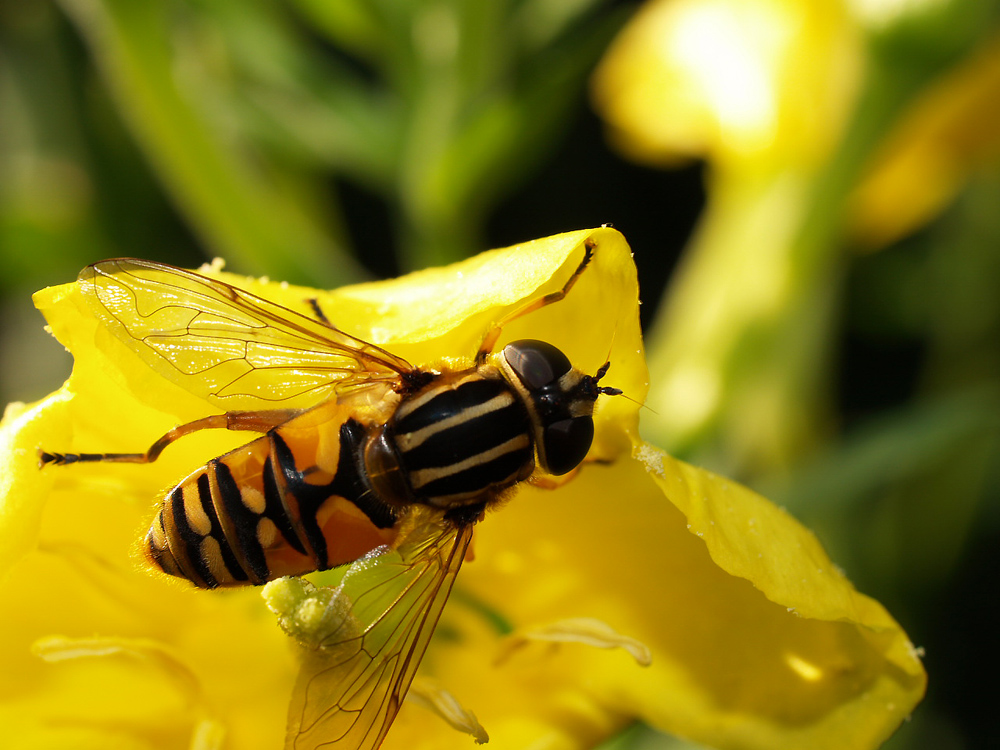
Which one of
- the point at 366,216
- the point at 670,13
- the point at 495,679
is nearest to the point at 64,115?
the point at 366,216

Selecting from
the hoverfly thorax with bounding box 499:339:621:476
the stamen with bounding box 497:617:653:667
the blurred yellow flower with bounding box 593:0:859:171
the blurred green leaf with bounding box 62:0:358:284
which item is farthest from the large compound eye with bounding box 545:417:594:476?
the blurred yellow flower with bounding box 593:0:859:171

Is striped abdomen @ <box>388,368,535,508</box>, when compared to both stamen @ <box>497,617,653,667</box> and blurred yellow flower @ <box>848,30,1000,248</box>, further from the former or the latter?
blurred yellow flower @ <box>848,30,1000,248</box>

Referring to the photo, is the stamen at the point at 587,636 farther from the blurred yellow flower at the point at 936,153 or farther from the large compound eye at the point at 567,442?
the blurred yellow flower at the point at 936,153

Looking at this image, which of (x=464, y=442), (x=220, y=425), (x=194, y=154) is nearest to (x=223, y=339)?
(x=220, y=425)

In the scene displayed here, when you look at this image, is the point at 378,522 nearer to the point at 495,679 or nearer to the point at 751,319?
the point at 495,679

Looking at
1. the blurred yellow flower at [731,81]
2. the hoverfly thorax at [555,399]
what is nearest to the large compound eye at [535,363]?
the hoverfly thorax at [555,399]
